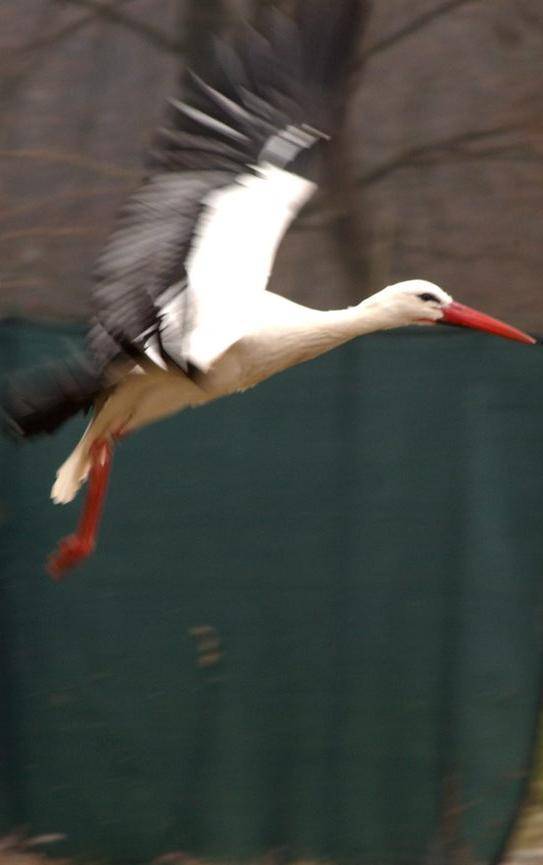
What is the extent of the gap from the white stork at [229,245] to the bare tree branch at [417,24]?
2.56ft

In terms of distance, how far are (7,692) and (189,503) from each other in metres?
0.71

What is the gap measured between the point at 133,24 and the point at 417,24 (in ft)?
2.55

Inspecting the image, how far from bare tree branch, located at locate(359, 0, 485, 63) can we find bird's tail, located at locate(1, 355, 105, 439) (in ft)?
4.95

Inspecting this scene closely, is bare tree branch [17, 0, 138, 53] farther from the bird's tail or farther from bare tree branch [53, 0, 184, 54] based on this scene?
the bird's tail

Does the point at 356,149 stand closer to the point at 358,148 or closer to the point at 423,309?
the point at 358,148

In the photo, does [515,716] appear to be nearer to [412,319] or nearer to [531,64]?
[412,319]

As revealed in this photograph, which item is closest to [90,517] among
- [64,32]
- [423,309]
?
[423,309]

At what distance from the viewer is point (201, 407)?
5.40 metres

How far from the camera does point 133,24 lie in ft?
18.5

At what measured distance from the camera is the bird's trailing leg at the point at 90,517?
487 cm

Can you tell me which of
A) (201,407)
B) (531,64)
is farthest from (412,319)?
(531,64)

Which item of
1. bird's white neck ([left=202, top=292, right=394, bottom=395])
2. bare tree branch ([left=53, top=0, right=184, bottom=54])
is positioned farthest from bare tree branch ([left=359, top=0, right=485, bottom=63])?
bird's white neck ([left=202, top=292, right=394, bottom=395])

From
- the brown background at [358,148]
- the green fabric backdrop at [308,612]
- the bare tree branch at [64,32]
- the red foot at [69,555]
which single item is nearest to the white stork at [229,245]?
the red foot at [69,555]

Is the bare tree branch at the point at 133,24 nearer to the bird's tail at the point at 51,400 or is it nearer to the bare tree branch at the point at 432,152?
the bare tree branch at the point at 432,152
